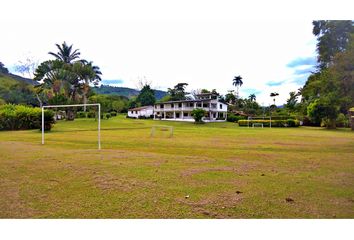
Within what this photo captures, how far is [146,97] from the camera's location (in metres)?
46.6

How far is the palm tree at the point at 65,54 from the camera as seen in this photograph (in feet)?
106

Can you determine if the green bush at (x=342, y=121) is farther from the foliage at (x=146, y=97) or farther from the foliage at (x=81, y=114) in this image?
the foliage at (x=146, y=97)

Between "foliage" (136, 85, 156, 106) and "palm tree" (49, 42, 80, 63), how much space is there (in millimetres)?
14892

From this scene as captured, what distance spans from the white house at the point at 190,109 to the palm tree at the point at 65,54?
13649 mm

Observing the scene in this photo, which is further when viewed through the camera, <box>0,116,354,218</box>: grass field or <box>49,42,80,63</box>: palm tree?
<box>49,42,80,63</box>: palm tree

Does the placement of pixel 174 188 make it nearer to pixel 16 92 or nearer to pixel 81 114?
pixel 81 114

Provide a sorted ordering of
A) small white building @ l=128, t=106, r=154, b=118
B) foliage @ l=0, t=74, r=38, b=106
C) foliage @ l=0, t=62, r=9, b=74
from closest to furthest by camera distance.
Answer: foliage @ l=0, t=74, r=38, b=106, foliage @ l=0, t=62, r=9, b=74, small white building @ l=128, t=106, r=154, b=118

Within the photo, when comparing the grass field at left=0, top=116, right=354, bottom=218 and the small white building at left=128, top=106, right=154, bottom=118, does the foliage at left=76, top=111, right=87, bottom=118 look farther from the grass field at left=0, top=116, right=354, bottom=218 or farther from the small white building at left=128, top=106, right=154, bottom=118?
the grass field at left=0, top=116, right=354, bottom=218

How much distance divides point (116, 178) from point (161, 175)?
77 centimetres

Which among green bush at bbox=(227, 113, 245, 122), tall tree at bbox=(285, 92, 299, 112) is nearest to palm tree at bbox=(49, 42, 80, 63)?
green bush at bbox=(227, 113, 245, 122)

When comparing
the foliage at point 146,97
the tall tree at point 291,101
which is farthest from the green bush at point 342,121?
the foliage at point 146,97

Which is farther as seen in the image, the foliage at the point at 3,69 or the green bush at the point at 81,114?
the foliage at the point at 3,69

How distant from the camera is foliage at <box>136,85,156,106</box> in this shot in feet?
153

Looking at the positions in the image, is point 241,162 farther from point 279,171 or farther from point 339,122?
point 339,122
